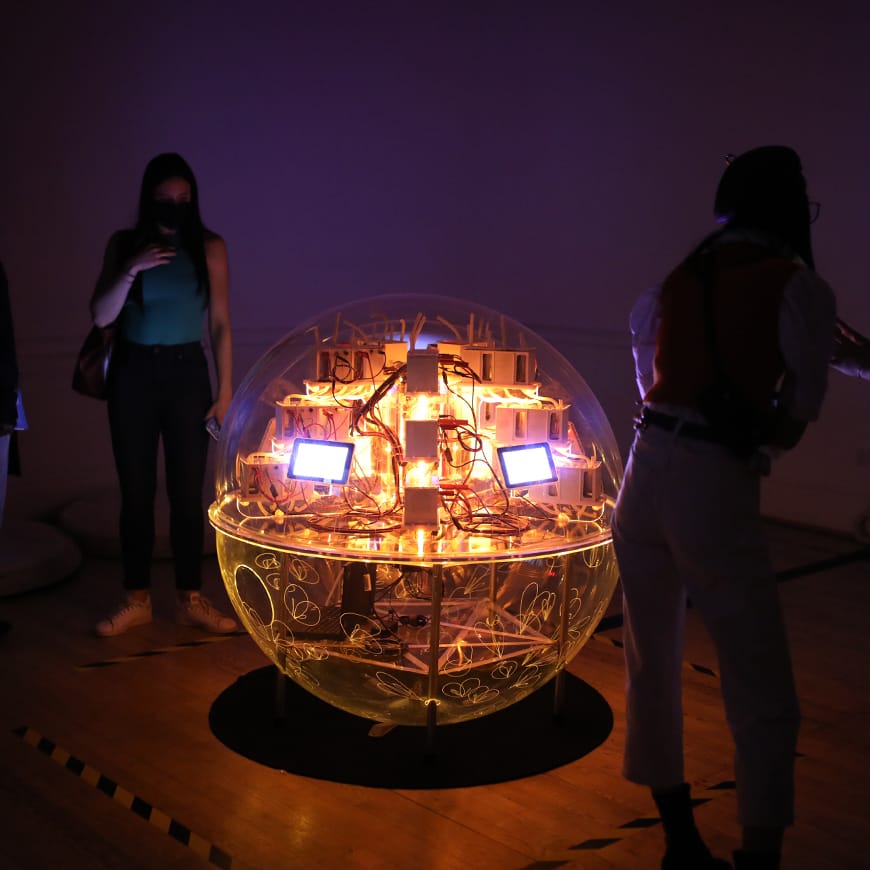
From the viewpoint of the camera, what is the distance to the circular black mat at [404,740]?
344cm

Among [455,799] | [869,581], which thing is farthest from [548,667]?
[869,581]

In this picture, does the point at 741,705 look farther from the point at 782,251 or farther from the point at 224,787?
the point at 224,787

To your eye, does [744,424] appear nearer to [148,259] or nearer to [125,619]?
[148,259]

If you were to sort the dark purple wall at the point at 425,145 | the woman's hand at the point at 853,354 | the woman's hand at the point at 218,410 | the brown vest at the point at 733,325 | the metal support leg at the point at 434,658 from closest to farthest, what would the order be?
the brown vest at the point at 733,325 < the woman's hand at the point at 853,354 < the metal support leg at the point at 434,658 < the woman's hand at the point at 218,410 < the dark purple wall at the point at 425,145

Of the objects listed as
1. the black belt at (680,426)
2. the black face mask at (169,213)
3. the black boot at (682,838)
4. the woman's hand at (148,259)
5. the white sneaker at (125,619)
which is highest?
the black face mask at (169,213)

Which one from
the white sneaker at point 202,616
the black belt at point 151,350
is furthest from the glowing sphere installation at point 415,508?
the white sneaker at point 202,616

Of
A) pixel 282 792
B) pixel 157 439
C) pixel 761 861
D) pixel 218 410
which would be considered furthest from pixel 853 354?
pixel 157 439

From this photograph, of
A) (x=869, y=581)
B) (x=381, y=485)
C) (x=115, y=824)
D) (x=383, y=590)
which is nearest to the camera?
(x=115, y=824)

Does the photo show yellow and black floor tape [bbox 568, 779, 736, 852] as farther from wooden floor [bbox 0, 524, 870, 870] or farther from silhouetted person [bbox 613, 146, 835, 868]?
silhouetted person [bbox 613, 146, 835, 868]

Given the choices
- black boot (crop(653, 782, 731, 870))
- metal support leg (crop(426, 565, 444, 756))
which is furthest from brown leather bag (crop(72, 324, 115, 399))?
black boot (crop(653, 782, 731, 870))

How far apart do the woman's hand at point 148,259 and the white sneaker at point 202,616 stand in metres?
1.38

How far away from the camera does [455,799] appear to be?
130 inches

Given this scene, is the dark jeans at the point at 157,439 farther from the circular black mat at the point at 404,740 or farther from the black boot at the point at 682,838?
the black boot at the point at 682,838

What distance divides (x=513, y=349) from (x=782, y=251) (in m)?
1.25
